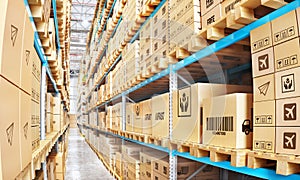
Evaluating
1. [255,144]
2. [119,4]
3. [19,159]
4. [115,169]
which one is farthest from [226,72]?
[115,169]

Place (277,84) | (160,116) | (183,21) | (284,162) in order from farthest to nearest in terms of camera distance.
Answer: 1. (160,116)
2. (183,21)
3. (277,84)
4. (284,162)

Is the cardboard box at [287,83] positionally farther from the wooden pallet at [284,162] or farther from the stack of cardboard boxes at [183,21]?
the stack of cardboard boxes at [183,21]

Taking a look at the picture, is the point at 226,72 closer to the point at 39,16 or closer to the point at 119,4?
the point at 39,16

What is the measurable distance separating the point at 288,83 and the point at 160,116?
7.09 feet

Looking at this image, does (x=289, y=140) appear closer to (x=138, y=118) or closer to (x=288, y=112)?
(x=288, y=112)

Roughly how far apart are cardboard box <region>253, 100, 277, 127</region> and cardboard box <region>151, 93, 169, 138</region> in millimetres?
1651

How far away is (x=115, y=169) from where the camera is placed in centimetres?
652

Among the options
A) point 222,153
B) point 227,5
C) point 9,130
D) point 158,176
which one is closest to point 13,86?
point 9,130

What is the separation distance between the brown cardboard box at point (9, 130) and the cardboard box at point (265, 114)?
135 cm

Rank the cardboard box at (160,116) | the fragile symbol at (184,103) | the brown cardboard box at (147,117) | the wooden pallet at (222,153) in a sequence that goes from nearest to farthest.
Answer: the wooden pallet at (222,153) < the fragile symbol at (184,103) < the cardboard box at (160,116) < the brown cardboard box at (147,117)

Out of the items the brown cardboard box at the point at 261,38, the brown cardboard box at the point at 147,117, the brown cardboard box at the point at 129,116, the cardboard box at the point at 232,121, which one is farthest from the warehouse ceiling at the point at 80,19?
the brown cardboard box at the point at 261,38

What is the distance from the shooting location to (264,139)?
69.9 inches

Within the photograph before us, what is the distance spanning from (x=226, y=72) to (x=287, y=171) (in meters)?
2.25

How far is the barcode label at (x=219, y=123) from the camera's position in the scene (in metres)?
2.15
